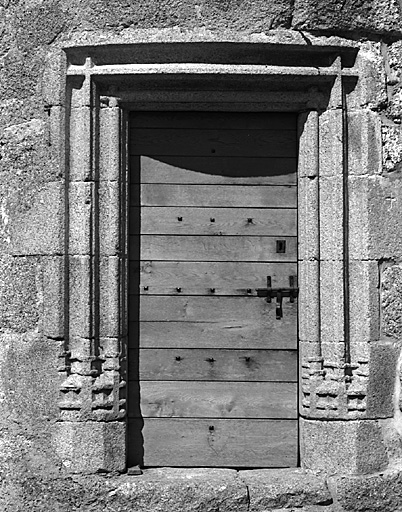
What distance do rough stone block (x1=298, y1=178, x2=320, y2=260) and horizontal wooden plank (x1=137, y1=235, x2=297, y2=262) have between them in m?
0.15

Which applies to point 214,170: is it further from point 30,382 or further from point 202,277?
point 30,382

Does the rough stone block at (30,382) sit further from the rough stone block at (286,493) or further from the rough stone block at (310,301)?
the rough stone block at (310,301)

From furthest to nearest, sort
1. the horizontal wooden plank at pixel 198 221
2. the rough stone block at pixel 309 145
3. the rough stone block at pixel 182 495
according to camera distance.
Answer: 1. the horizontal wooden plank at pixel 198 221
2. the rough stone block at pixel 309 145
3. the rough stone block at pixel 182 495

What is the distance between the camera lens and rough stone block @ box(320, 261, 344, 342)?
12.4ft

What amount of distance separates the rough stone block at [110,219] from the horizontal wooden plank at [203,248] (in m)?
0.16

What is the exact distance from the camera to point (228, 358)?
3.92m

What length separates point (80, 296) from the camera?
376 cm

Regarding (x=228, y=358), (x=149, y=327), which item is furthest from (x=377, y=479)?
(x=149, y=327)

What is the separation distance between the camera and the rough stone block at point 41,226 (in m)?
3.75

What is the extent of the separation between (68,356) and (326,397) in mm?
1423

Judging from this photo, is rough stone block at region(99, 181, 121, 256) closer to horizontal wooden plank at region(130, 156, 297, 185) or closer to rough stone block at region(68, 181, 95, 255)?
rough stone block at region(68, 181, 95, 255)

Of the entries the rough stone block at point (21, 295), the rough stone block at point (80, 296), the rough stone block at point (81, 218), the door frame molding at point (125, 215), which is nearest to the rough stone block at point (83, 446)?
the door frame molding at point (125, 215)

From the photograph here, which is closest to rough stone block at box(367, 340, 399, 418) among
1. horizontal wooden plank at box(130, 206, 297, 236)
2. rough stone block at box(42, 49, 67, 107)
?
horizontal wooden plank at box(130, 206, 297, 236)

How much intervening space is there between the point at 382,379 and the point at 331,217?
0.93 m
